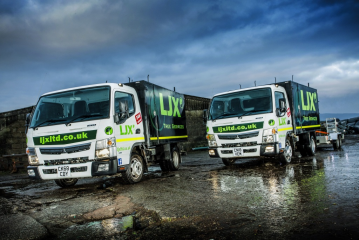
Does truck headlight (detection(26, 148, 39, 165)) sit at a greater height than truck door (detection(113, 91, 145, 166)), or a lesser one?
lesser

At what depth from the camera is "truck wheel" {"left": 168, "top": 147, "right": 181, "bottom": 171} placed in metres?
10.2

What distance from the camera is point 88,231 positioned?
3871 millimetres

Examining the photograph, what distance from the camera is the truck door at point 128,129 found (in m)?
7.06

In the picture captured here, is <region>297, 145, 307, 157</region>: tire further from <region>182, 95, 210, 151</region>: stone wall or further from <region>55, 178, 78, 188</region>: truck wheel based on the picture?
<region>182, 95, 210, 151</region>: stone wall

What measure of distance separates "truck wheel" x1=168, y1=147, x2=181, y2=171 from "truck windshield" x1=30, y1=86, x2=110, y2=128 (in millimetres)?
3799

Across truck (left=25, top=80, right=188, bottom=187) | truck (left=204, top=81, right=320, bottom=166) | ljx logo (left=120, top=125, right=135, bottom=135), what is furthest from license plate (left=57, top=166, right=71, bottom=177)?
truck (left=204, top=81, right=320, bottom=166)

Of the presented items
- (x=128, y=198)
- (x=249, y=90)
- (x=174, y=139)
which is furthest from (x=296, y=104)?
(x=128, y=198)

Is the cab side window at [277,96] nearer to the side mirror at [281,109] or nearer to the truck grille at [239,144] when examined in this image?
the side mirror at [281,109]

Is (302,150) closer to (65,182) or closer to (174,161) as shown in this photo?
(174,161)

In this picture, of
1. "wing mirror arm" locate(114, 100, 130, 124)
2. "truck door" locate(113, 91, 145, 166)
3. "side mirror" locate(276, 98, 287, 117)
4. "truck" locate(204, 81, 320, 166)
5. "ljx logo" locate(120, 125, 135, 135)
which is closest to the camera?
"wing mirror arm" locate(114, 100, 130, 124)

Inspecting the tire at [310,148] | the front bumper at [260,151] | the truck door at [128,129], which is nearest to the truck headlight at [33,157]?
the truck door at [128,129]

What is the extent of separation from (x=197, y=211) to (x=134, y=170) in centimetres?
358

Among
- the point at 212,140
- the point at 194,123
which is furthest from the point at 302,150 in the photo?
the point at 194,123

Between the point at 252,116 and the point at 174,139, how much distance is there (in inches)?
109
